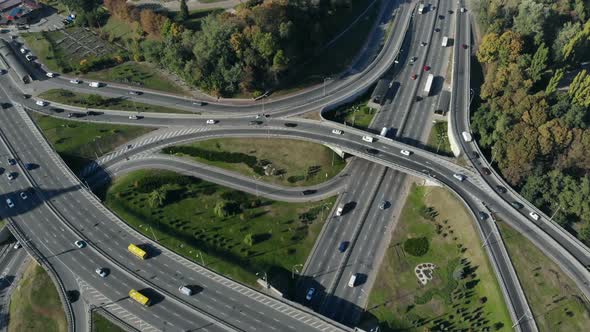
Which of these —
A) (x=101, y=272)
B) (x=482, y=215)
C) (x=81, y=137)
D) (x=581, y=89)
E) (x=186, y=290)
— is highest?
(x=581, y=89)

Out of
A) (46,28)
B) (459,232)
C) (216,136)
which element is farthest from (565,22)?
(46,28)

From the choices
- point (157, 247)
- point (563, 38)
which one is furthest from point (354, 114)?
point (157, 247)

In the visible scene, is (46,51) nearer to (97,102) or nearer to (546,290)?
(97,102)

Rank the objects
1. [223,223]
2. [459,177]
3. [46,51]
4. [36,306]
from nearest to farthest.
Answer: [36,306] → [223,223] → [459,177] → [46,51]

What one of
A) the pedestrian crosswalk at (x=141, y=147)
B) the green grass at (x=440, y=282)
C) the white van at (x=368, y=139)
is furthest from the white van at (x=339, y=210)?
the pedestrian crosswalk at (x=141, y=147)

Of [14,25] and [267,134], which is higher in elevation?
[14,25]

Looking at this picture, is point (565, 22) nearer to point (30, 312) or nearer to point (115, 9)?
point (115, 9)

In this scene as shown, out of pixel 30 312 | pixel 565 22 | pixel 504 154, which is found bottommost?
pixel 30 312
